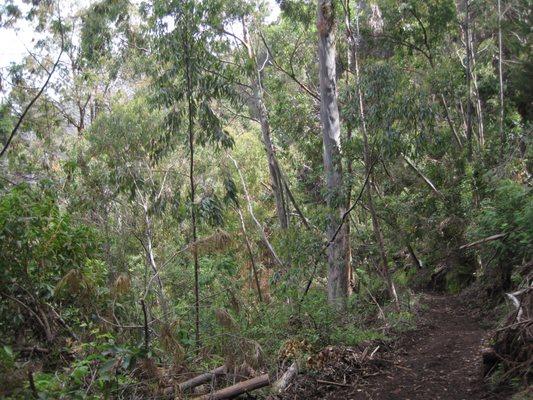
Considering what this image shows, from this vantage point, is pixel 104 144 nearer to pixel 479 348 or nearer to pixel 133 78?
pixel 133 78

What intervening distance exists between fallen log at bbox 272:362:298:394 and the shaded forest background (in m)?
0.24

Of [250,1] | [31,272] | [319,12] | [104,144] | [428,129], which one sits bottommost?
[31,272]

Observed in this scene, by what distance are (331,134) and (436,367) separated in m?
5.89

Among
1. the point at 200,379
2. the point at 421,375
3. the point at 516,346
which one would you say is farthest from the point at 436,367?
the point at 200,379

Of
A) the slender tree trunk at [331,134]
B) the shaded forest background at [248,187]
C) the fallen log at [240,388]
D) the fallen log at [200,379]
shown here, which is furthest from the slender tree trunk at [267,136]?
the fallen log at [240,388]

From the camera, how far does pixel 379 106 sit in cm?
1057

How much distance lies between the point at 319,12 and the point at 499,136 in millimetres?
6038

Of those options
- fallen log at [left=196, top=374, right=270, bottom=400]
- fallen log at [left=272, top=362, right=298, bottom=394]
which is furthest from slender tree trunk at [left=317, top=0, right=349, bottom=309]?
fallen log at [left=196, top=374, right=270, bottom=400]

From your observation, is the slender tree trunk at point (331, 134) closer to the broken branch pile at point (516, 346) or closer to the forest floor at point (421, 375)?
the forest floor at point (421, 375)

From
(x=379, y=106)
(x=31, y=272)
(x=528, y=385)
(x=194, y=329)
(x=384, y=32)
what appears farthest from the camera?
(x=384, y=32)

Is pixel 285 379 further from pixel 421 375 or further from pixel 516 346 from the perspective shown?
pixel 516 346

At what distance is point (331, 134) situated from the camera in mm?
12086

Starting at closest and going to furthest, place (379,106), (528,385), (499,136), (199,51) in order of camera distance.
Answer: (528,385) → (199,51) → (379,106) → (499,136)

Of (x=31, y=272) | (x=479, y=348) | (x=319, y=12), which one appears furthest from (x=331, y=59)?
(x=31, y=272)
